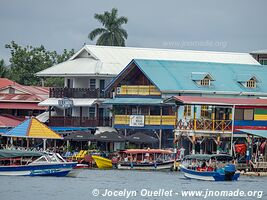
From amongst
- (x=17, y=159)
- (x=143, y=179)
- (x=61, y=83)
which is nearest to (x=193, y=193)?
(x=143, y=179)

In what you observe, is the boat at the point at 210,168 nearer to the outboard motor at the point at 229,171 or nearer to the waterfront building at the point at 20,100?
the outboard motor at the point at 229,171

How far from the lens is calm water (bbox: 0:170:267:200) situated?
74.8m

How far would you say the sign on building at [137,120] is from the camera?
104 metres

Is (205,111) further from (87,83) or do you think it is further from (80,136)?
(87,83)

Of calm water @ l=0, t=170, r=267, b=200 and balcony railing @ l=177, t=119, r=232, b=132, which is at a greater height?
balcony railing @ l=177, t=119, r=232, b=132

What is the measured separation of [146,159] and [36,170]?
43.4ft

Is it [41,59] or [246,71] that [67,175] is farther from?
[41,59]

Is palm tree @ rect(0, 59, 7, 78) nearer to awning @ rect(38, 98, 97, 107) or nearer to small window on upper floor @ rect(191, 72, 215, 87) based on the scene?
awning @ rect(38, 98, 97, 107)

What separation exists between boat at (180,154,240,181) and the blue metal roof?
49.9 ft

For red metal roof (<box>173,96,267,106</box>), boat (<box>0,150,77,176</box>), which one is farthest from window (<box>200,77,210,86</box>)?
boat (<box>0,150,77,176</box>)

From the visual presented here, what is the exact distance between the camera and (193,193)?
252ft

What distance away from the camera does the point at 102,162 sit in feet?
320

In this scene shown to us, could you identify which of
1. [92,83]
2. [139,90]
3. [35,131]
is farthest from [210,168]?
[92,83]

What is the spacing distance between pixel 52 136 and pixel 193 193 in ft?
80.0
